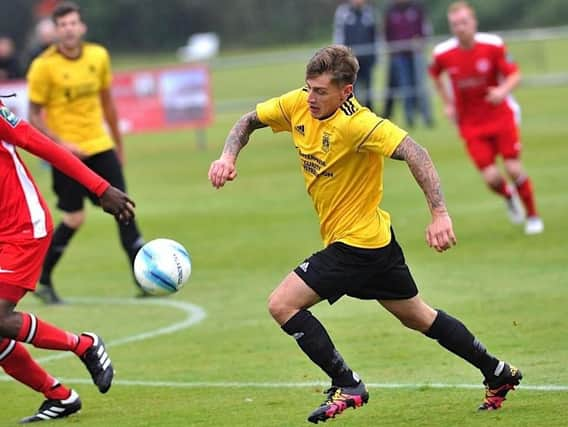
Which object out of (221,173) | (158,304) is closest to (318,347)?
(221,173)

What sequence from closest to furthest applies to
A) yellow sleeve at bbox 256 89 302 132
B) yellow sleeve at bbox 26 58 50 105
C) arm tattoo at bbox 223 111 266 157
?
yellow sleeve at bbox 256 89 302 132, arm tattoo at bbox 223 111 266 157, yellow sleeve at bbox 26 58 50 105

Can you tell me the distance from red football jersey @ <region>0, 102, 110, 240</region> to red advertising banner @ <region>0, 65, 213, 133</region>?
17293mm

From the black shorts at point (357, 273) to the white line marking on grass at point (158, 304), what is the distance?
3.45 m

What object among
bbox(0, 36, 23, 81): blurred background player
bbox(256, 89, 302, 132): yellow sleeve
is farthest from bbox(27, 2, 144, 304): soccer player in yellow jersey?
bbox(0, 36, 23, 81): blurred background player

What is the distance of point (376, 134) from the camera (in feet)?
22.6

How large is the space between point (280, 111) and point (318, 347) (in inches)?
53.4

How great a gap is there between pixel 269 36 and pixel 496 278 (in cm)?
3844

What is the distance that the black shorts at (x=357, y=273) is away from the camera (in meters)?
7.00

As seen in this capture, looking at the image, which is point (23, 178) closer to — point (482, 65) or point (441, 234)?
point (441, 234)

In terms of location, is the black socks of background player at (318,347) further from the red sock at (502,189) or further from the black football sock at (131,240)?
the red sock at (502,189)

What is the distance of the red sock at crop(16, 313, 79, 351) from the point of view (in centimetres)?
748

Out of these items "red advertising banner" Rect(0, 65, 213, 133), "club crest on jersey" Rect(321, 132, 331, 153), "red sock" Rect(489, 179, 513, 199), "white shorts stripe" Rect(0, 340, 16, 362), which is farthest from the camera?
"red advertising banner" Rect(0, 65, 213, 133)

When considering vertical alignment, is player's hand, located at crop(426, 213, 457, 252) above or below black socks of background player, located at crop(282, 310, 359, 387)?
above

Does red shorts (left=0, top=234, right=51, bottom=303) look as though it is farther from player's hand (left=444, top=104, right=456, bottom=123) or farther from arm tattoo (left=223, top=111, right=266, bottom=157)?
player's hand (left=444, top=104, right=456, bottom=123)
